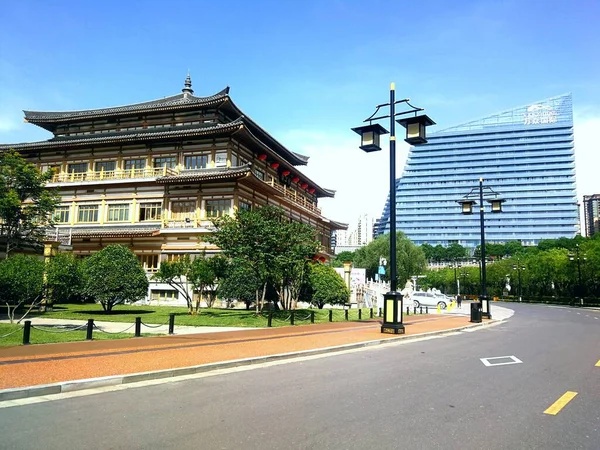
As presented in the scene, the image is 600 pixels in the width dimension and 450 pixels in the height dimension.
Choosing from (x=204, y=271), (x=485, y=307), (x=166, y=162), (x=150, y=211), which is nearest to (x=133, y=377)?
(x=204, y=271)

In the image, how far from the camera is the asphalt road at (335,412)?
507cm

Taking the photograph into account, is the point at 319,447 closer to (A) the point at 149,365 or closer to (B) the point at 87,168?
(A) the point at 149,365

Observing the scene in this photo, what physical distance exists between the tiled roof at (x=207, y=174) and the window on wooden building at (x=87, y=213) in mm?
7625

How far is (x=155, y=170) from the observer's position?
3894 cm

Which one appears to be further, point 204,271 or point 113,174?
point 113,174

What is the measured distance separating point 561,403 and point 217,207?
1247 inches

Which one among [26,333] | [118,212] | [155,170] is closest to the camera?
[26,333]

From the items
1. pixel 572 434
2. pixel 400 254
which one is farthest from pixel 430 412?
pixel 400 254

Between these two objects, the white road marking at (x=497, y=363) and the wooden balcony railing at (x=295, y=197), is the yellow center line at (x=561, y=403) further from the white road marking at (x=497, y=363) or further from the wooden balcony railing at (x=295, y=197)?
the wooden balcony railing at (x=295, y=197)

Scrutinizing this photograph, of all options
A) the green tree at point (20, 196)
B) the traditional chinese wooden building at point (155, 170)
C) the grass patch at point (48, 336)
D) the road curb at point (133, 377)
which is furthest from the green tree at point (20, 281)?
the traditional chinese wooden building at point (155, 170)

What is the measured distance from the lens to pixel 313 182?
5519cm

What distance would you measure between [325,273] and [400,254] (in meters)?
35.7

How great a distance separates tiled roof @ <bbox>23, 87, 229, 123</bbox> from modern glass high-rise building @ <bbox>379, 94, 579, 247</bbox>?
13273 cm

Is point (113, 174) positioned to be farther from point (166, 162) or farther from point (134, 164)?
point (166, 162)
